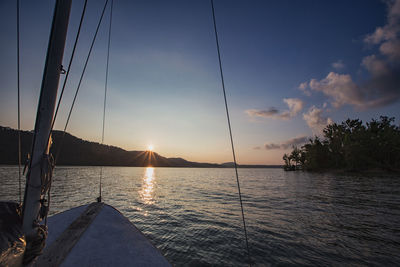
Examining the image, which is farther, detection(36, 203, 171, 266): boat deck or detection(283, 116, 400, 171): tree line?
detection(283, 116, 400, 171): tree line

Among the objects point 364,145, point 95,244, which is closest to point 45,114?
point 95,244

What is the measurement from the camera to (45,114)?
111 inches

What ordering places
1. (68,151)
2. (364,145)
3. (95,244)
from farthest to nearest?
(68,151)
(364,145)
(95,244)

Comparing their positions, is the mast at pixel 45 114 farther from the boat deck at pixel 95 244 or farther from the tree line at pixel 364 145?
the tree line at pixel 364 145

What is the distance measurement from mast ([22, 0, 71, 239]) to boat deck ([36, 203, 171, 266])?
1.57 metres

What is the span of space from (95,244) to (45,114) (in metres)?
3.48

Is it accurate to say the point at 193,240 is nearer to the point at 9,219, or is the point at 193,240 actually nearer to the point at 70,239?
the point at 70,239

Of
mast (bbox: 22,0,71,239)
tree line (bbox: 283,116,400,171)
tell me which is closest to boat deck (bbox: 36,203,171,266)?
mast (bbox: 22,0,71,239)

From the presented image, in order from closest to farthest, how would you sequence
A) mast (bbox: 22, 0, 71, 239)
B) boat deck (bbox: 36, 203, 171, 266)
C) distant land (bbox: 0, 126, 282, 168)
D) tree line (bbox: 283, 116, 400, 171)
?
1. mast (bbox: 22, 0, 71, 239)
2. boat deck (bbox: 36, 203, 171, 266)
3. tree line (bbox: 283, 116, 400, 171)
4. distant land (bbox: 0, 126, 282, 168)

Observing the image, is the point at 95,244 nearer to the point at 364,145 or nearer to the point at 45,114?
the point at 45,114

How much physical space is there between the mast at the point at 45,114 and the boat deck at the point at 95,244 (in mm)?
1574

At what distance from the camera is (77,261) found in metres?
3.53

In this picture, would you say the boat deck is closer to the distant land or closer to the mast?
the mast

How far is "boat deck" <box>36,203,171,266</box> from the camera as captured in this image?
3.65 m
